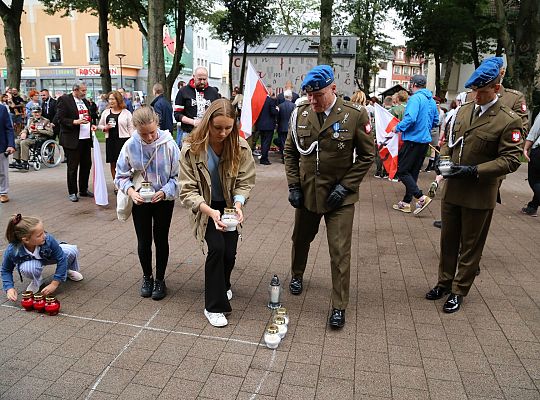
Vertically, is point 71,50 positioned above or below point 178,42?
above

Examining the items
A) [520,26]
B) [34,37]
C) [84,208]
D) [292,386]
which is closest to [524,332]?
[292,386]

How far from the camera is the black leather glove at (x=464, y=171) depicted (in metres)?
3.72

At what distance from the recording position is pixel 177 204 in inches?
319

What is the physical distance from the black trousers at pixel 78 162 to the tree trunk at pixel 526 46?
14.1 m

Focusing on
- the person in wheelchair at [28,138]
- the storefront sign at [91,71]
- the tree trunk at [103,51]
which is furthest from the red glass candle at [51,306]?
the storefront sign at [91,71]

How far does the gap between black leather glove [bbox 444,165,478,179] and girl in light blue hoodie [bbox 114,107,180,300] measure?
230cm

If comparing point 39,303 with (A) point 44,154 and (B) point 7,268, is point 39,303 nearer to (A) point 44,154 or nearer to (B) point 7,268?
(B) point 7,268

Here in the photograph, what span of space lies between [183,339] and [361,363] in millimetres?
1353

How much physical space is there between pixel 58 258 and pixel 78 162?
4225mm

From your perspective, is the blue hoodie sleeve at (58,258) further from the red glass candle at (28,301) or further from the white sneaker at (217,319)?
the white sneaker at (217,319)

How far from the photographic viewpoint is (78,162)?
8.06 m

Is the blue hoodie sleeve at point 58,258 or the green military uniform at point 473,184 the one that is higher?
the green military uniform at point 473,184

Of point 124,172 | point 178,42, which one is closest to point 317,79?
point 124,172

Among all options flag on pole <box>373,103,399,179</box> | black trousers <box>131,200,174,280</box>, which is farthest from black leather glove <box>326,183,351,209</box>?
flag on pole <box>373,103,399,179</box>
